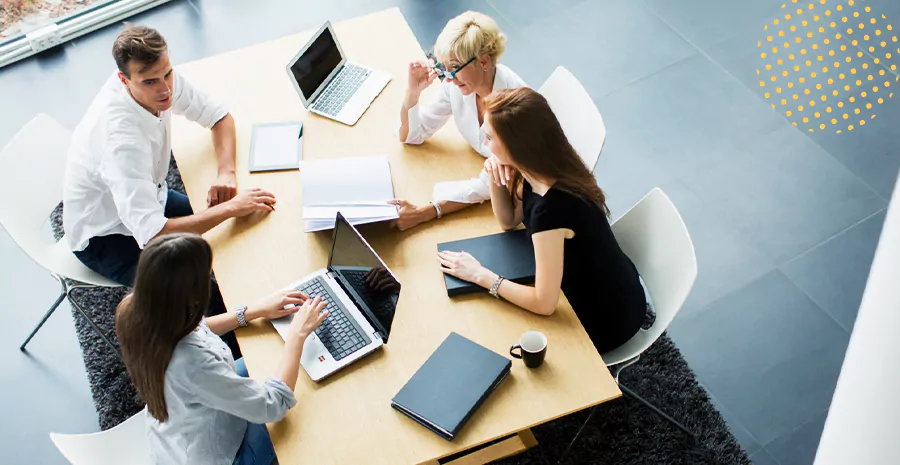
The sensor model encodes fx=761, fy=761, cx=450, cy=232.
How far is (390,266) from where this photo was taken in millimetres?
2307

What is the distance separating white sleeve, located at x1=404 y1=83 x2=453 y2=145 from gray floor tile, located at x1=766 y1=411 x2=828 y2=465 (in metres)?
1.67

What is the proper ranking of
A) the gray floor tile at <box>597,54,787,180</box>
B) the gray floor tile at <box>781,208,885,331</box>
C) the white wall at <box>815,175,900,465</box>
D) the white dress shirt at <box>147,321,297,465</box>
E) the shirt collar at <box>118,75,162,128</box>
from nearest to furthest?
the white wall at <box>815,175,900,465</box> < the white dress shirt at <box>147,321,297,465</box> < the shirt collar at <box>118,75,162,128</box> < the gray floor tile at <box>781,208,885,331</box> < the gray floor tile at <box>597,54,787,180</box>

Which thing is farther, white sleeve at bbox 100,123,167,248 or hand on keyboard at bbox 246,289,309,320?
white sleeve at bbox 100,123,167,248

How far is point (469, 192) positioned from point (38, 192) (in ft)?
4.94

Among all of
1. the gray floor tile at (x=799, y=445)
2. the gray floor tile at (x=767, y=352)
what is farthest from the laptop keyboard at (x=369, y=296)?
the gray floor tile at (x=799, y=445)

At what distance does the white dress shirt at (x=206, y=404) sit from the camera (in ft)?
6.15

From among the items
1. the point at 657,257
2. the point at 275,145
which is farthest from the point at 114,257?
the point at 657,257

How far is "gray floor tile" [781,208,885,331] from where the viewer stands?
3.14 meters

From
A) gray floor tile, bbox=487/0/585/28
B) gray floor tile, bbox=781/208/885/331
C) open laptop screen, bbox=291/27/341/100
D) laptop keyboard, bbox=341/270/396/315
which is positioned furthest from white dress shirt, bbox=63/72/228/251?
gray floor tile, bbox=781/208/885/331

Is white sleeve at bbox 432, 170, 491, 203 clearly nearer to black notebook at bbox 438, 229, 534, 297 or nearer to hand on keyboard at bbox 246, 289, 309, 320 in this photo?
black notebook at bbox 438, 229, 534, 297

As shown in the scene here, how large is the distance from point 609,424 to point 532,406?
35.3 inches

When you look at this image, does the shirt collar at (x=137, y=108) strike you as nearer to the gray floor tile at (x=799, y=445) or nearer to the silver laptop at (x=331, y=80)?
the silver laptop at (x=331, y=80)

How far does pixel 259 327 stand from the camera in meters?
2.19

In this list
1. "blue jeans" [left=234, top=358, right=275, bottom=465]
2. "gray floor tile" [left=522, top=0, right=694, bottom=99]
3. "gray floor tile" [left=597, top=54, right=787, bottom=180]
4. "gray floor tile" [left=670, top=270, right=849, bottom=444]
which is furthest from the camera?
"gray floor tile" [left=522, top=0, right=694, bottom=99]
